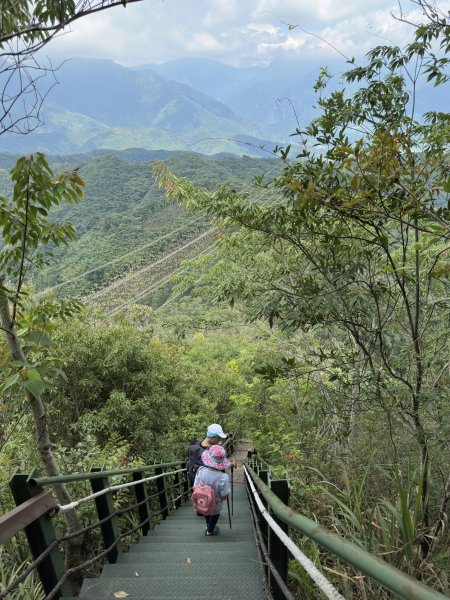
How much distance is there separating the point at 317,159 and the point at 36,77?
1.99 meters

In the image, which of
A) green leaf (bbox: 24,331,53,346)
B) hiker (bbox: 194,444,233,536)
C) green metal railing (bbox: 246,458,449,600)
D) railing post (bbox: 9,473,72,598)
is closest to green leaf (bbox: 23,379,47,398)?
green leaf (bbox: 24,331,53,346)

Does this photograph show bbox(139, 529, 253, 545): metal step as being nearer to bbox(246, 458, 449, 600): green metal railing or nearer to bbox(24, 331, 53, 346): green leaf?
bbox(24, 331, 53, 346): green leaf

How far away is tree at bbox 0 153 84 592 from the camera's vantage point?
2.47 m

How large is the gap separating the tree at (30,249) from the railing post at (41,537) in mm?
486

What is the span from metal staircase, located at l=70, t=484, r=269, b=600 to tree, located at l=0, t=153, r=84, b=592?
3.13ft

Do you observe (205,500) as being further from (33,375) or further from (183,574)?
(33,375)

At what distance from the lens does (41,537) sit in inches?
79.4

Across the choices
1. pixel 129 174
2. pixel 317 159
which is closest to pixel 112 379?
pixel 317 159

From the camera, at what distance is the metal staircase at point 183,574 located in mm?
2600

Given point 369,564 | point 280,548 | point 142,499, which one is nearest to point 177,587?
point 280,548

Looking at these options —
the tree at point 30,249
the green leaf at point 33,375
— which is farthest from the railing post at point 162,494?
the green leaf at point 33,375

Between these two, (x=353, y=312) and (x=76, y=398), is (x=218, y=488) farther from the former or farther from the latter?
(x=76, y=398)

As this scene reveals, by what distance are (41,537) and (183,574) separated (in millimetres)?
1474

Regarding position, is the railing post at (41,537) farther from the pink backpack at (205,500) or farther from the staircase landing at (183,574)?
the pink backpack at (205,500)
